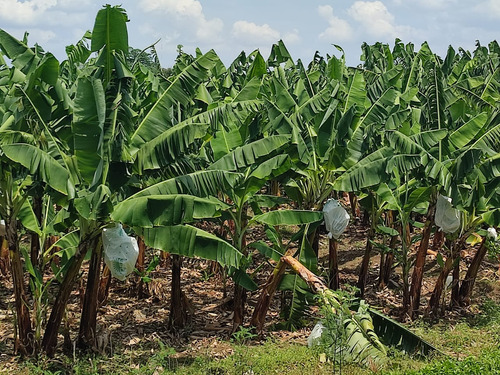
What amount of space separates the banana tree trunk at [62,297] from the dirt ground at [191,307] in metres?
0.36

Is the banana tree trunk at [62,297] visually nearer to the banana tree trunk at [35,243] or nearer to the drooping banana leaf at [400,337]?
the banana tree trunk at [35,243]

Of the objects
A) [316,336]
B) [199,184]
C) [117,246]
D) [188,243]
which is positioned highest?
[199,184]

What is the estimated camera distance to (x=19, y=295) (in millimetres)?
7605

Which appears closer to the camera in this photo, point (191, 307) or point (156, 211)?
point (156, 211)

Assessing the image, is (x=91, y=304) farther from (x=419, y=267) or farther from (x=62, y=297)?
(x=419, y=267)

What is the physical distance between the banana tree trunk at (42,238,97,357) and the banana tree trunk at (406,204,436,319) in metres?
5.02

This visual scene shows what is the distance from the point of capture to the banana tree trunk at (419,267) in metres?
9.53

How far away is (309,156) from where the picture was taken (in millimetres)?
8883

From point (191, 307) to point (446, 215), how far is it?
4152mm

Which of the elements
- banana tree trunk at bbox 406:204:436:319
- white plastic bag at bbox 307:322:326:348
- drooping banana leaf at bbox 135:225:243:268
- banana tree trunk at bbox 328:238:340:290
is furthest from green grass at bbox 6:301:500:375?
banana tree trunk at bbox 328:238:340:290

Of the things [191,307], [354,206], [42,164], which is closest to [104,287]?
[191,307]

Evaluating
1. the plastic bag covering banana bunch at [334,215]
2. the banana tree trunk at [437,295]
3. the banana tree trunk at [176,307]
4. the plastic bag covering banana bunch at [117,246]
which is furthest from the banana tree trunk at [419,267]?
the plastic bag covering banana bunch at [117,246]

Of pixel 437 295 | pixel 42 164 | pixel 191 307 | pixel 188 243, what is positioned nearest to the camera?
pixel 42 164

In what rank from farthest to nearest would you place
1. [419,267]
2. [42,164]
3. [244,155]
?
[419,267] → [244,155] → [42,164]
